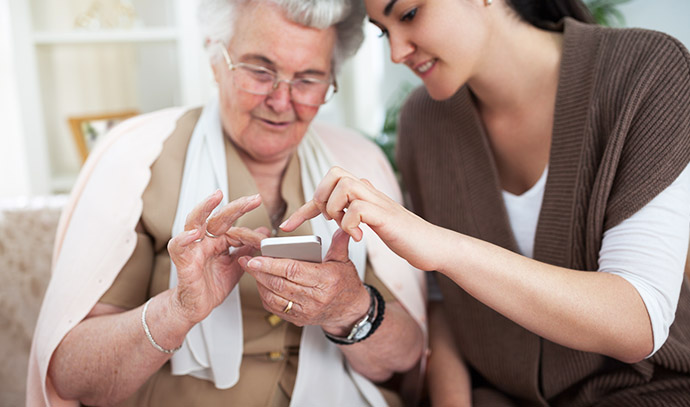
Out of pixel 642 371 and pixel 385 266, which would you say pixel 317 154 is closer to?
pixel 385 266

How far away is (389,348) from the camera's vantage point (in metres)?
1.33

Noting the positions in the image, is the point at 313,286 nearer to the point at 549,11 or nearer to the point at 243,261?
the point at 243,261

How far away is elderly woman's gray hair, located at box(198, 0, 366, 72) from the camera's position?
50.2 inches

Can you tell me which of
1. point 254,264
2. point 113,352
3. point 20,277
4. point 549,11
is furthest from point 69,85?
point 549,11

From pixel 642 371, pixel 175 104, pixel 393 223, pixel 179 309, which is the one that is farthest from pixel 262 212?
pixel 175 104

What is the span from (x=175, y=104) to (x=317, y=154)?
1.32 metres

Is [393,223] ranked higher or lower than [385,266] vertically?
higher

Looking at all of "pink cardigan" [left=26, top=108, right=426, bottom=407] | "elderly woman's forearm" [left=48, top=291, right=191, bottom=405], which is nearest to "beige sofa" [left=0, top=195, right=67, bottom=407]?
"pink cardigan" [left=26, top=108, right=426, bottom=407]

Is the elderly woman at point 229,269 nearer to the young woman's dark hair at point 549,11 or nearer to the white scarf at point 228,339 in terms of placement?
the white scarf at point 228,339

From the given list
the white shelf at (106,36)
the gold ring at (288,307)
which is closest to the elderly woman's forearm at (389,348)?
the gold ring at (288,307)

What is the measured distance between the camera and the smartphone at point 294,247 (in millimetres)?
961

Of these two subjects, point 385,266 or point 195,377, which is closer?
point 195,377

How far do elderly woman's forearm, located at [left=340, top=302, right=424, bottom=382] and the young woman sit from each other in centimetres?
15

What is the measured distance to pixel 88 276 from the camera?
1.20 m
